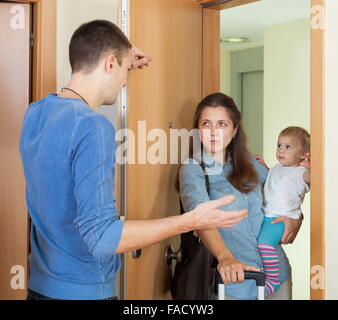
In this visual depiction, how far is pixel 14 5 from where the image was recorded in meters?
2.12

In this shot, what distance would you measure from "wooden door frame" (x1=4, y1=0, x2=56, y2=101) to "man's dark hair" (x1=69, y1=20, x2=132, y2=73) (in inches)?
34.2

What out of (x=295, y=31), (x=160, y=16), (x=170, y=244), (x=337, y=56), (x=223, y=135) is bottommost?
(x=170, y=244)

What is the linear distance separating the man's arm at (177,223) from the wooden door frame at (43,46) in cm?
125

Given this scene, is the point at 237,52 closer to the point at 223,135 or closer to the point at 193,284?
the point at 223,135

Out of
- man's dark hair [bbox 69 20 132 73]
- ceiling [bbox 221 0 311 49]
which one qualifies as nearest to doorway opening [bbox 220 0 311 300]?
ceiling [bbox 221 0 311 49]

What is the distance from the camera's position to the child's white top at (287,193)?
1.85 meters

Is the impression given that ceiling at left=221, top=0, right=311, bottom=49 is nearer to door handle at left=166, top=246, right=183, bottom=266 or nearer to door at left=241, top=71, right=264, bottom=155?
door at left=241, top=71, right=264, bottom=155

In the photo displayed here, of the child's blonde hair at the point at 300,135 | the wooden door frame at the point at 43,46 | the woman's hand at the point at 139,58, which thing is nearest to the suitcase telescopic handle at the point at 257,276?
the child's blonde hair at the point at 300,135

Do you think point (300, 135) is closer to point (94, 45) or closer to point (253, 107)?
point (94, 45)

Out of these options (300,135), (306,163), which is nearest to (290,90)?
(300,135)

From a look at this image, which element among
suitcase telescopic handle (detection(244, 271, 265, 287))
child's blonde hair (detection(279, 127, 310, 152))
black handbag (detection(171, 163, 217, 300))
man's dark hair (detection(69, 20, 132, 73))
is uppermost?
man's dark hair (detection(69, 20, 132, 73))

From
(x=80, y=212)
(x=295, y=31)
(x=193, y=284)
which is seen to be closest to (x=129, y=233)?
(x=80, y=212)

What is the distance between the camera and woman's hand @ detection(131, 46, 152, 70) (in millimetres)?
1694
